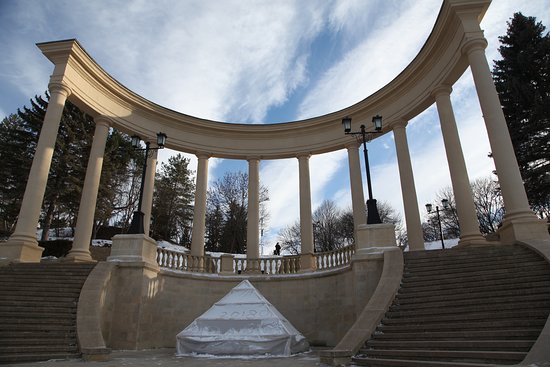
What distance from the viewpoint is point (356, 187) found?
28734 mm

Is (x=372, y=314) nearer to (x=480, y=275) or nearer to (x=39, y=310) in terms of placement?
(x=480, y=275)

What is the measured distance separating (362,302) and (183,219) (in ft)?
180

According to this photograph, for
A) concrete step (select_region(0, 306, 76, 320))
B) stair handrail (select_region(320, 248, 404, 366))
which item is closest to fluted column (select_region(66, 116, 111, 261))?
concrete step (select_region(0, 306, 76, 320))

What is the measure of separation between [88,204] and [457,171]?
25.2 meters

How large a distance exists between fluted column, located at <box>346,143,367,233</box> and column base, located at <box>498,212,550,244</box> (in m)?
11.1

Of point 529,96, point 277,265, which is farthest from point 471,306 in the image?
point 529,96

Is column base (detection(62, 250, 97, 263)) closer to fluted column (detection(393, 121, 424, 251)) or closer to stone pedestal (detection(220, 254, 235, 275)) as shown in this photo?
stone pedestal (detection(220, 254, 235, 275))

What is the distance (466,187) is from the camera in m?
22.4

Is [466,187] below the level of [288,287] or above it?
above

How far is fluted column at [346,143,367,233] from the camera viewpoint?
2786 cm

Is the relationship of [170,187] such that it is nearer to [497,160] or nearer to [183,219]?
[183,219]

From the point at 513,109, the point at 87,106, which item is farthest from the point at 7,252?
the point at 513,109

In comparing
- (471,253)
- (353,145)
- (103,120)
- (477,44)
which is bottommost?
(471,253)

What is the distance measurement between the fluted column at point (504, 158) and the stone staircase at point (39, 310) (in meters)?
20.1
